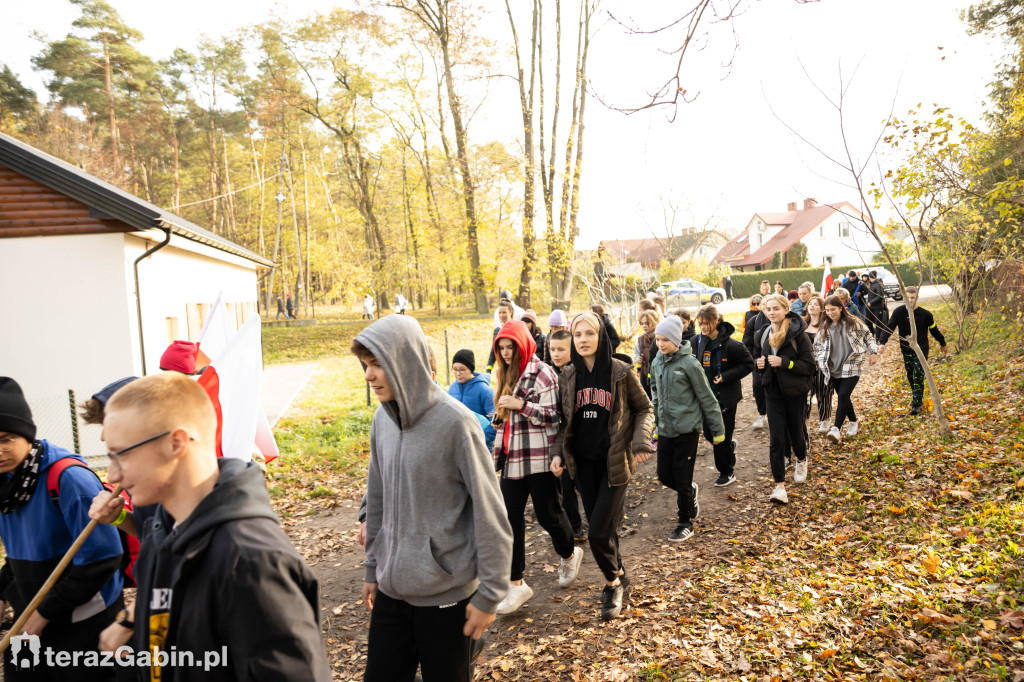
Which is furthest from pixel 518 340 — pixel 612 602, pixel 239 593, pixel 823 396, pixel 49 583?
pixel 823 396

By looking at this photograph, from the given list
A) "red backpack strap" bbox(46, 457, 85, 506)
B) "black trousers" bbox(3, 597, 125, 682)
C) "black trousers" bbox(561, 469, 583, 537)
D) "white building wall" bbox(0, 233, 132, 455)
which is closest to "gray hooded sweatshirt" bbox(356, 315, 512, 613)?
"black trousers" bbox(3, 597, 125, 682)

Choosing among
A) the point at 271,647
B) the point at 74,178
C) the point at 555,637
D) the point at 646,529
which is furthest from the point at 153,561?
the point at 74,178

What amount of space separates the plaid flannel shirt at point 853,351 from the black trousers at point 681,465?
3.23 meters

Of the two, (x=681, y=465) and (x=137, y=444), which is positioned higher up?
(x=137, y=444)

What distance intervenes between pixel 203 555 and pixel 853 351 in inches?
333

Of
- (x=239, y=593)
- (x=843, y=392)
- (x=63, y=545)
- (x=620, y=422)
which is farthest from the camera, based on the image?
(x=843, y=392)

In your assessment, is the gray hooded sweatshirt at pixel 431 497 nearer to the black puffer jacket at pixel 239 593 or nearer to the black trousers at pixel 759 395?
the black puffer jacket at pixel 239 593

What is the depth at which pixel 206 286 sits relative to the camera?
17719 millimetres

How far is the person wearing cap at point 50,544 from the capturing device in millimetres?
2844

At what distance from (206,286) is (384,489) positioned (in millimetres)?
16810

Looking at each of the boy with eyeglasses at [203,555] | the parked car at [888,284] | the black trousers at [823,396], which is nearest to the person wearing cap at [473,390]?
the boy with eyeglasses at [203,555]

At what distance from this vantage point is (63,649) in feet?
9.65

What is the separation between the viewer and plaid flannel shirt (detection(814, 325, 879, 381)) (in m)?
→ 8.38

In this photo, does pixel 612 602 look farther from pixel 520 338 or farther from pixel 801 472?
pixel 801 472
